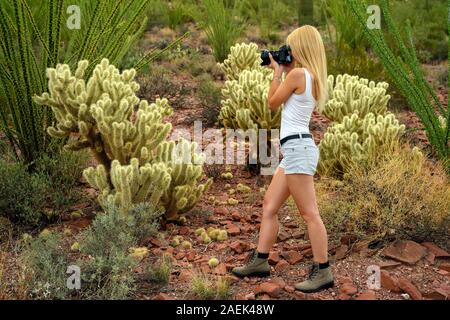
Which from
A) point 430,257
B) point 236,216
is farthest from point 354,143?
point 430,257

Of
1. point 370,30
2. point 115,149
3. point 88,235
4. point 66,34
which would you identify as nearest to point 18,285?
point 88,235

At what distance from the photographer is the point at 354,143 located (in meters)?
5.39

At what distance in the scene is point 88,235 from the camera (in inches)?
163

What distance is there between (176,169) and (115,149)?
0.45 meters

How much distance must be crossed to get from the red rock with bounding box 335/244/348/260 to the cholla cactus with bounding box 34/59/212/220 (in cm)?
110

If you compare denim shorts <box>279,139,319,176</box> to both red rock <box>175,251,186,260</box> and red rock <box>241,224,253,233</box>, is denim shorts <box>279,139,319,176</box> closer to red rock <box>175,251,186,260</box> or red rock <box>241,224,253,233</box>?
red rock <box>175,251,186,260</box>

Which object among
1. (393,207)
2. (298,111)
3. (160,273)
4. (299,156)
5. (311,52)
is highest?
(311,52)

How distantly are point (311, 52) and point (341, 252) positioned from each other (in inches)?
51.6

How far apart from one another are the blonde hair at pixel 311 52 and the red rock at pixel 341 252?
106cm

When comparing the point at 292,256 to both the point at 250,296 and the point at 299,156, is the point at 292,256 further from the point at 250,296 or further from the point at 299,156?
the point at 299,156

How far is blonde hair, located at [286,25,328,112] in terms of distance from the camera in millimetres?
3723

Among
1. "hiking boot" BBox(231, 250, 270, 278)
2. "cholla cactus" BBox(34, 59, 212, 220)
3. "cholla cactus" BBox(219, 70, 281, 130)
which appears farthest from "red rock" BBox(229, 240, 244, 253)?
"cholla cactus" BBox(219, 70, 281, 130)

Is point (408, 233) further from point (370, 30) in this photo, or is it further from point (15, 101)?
point (15, 101)

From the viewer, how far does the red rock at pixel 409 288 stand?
3.79 metres
